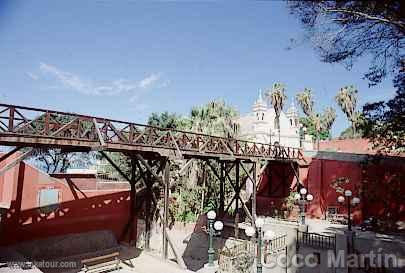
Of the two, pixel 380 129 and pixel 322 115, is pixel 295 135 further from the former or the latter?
pixel 380 129

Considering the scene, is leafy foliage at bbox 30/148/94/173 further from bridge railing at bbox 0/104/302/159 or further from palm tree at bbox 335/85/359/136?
palm tree at bbox 335/85/359/136

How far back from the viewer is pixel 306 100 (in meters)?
39.4

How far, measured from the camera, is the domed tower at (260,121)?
40625mm

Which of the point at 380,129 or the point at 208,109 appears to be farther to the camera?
the point at 208,109

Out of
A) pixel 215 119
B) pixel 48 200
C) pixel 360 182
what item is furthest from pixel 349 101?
pixel 48 200

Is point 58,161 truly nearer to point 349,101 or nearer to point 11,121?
point 11,121

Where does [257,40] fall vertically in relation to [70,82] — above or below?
below

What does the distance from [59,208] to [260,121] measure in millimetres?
31424

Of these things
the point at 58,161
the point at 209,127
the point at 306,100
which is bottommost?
the point at 58,161

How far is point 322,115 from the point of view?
44.6m

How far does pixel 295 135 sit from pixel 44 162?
31891mm

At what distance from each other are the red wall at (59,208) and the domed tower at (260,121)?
26.5 meters

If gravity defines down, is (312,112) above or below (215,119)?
above

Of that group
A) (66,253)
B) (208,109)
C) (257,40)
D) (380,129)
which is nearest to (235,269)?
(66,253)
